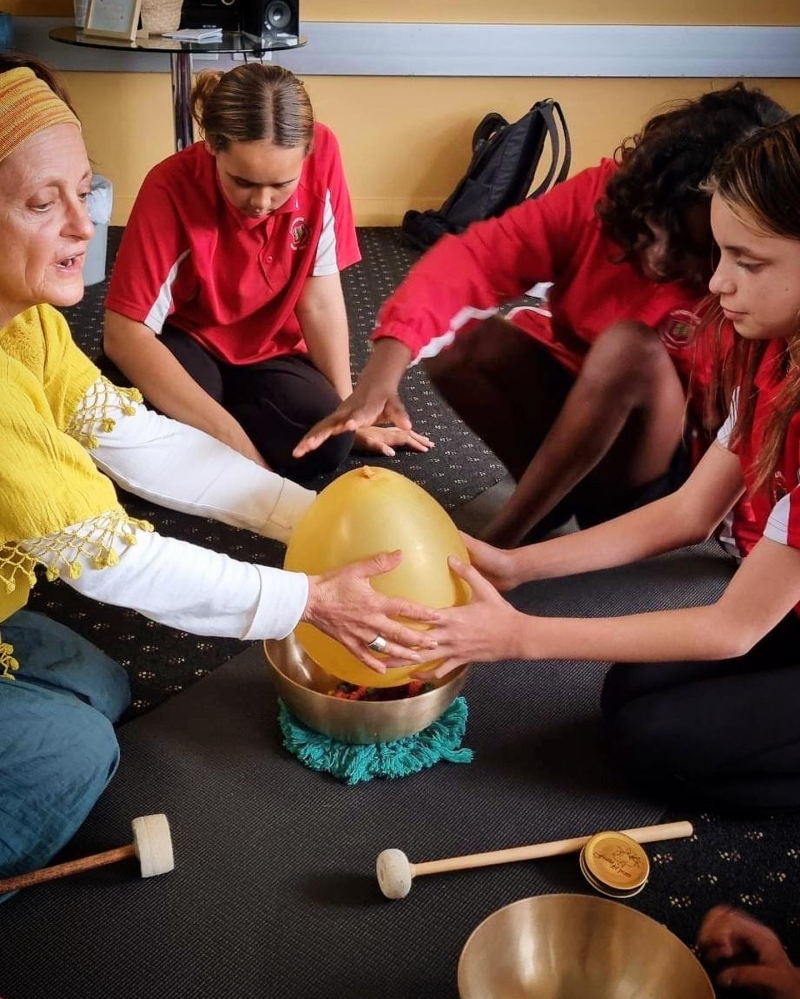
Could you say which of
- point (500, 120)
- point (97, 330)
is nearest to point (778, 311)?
point (97, 330)

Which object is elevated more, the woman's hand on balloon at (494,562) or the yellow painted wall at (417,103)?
the yellow painted wall at (417,103)

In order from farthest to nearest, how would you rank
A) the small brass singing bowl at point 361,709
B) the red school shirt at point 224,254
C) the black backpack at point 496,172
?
the black backpack at point 496,172
the red school shirt at point 224,254
the small brass singing bowl at point 361,709

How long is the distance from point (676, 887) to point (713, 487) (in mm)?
563

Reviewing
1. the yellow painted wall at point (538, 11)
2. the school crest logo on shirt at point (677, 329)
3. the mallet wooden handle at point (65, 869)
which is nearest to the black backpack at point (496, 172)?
the yellow painted wall at point (538, 11)

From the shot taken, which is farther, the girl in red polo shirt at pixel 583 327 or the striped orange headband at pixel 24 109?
the girl in red polo shirt at pixel 583 327

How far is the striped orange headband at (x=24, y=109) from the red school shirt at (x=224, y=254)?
0.76m

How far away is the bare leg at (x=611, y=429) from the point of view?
5.49 ft

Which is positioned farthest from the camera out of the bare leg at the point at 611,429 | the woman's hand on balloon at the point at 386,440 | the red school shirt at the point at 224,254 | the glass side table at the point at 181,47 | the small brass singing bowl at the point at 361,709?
the glass side table at the point at 181,47

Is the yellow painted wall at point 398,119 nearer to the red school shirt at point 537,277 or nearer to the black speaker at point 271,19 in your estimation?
the black speaker at point 271,19

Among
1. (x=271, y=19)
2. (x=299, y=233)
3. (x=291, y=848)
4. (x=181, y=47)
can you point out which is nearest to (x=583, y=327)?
(x=299, y=233)

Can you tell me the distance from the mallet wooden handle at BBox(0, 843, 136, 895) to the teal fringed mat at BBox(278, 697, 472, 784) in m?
0.28

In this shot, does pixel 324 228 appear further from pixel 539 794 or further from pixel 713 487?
pixel 539 794

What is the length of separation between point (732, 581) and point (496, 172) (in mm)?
2520

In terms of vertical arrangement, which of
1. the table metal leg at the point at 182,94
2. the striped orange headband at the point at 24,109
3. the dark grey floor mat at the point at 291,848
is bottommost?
the dark grey floor mat at the point at 291,848
